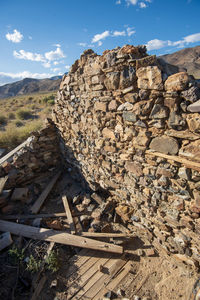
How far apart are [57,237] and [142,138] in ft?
7.93

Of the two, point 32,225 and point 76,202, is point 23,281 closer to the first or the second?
point 32,225

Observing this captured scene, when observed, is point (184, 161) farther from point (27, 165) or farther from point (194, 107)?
point (27, 165)

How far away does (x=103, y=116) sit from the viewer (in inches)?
126

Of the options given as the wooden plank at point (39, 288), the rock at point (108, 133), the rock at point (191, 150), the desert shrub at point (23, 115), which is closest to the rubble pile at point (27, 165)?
the wooden plank at point (39, 288)

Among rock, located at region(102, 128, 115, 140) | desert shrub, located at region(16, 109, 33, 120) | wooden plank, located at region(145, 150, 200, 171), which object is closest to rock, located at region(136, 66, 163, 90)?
wooden plank, located at region(145, 150, 200, 171)

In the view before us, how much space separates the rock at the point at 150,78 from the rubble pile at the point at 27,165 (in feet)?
11.6

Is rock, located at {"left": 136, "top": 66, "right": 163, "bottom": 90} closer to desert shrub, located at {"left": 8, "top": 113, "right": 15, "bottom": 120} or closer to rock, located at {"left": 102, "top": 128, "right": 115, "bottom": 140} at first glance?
rock, located at {"left": 102, "top": 128, "right": 115, "bottom": 140}

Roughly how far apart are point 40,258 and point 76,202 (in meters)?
1.40

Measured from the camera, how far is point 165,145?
2.30 meters

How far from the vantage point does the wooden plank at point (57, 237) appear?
3092 millimetres

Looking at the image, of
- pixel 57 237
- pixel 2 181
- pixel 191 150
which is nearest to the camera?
pixel 191 150

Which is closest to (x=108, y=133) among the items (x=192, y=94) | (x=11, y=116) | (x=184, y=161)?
(x=184, y=161)

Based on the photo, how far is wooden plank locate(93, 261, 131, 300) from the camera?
2.62m

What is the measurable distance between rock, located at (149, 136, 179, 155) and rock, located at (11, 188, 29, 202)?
3.37m
